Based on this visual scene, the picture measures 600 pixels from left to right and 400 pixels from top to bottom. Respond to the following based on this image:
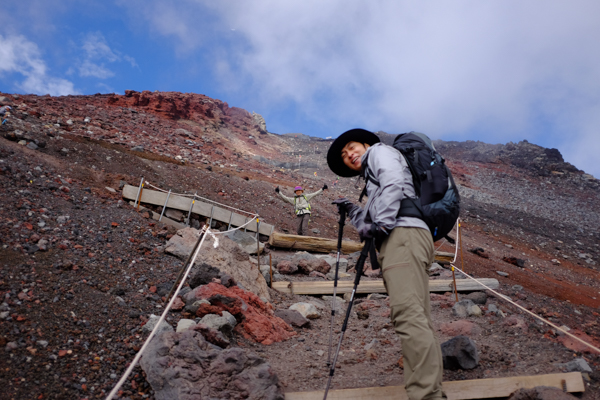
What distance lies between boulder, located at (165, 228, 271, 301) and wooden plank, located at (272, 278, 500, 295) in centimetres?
48

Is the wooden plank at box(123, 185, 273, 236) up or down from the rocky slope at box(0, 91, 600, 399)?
up

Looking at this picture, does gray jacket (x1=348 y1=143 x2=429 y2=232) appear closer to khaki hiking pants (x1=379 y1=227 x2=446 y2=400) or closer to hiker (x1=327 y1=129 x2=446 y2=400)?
hiker (x1=327 y1=129 x2=446 y2=400)

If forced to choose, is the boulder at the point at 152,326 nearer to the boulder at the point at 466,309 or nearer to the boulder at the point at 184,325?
the boulder at the point at 184,325

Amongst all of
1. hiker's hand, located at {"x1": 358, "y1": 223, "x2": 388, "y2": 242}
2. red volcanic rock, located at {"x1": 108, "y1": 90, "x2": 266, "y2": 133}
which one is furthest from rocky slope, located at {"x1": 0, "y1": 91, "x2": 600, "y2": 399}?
red volcanic rock, located at {"x1": 108, "y1": 90, "x2": 266, "y2": 133}

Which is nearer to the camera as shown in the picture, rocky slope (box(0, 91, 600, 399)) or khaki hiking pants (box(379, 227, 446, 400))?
khaki hiking pants (box(379, 227, 446, 400))

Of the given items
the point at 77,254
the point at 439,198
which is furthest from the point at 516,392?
the point at 77,254

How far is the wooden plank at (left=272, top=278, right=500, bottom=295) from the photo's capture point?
615 cm

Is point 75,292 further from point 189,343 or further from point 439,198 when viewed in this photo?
point 439,198

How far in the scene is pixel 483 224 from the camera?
22.1 meters

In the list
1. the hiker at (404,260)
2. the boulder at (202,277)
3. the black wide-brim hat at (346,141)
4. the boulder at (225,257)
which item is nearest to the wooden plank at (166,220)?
the boulder at (225,257)

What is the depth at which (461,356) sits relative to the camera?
3.17 meters

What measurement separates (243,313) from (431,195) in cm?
257

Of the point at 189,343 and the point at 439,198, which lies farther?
the point at 189,343

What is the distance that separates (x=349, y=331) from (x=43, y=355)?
328cm
